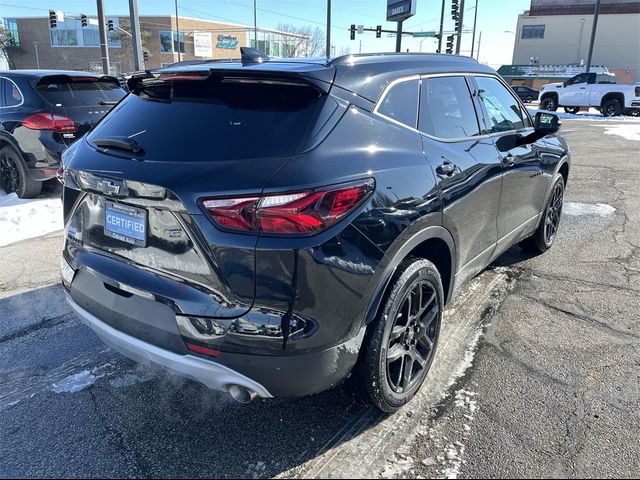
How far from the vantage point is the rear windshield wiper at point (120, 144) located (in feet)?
7.76

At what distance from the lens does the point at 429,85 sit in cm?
302

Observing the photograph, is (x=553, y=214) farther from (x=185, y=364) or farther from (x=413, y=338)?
(x=185, y=364)

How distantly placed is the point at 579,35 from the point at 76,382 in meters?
70.7

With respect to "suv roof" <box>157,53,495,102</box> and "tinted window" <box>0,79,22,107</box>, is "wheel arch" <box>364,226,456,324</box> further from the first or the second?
"tinted window" <box>0,79,22,107</box>

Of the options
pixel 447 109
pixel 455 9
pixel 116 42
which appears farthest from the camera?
pixel 116 42

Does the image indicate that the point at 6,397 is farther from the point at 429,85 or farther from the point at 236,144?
the point at 429,85

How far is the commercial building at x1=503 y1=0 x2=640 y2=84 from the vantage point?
5841cm

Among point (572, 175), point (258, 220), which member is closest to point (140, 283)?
point (258, 220)

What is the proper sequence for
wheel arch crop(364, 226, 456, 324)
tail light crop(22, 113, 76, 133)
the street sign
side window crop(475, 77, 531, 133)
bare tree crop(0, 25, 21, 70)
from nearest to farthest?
wheel arch crop(364, 226, 456, 324) < side window crop(475, 77, 531, 133) < tail light crop(22, 113, 76, 133) < the street sign < bare tree crop(0, 25, 21, 70)

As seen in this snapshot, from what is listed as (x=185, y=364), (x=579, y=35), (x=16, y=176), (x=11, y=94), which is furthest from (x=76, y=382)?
(x=579, y=35)

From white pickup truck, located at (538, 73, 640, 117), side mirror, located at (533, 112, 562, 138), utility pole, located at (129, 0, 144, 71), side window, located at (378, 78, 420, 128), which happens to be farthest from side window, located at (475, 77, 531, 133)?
white pickup truck, located at (538, 73, 640, 117)

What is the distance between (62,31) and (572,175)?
235 feet

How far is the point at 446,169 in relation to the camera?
111 inches

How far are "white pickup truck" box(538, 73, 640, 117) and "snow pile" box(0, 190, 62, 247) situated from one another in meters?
24.2
